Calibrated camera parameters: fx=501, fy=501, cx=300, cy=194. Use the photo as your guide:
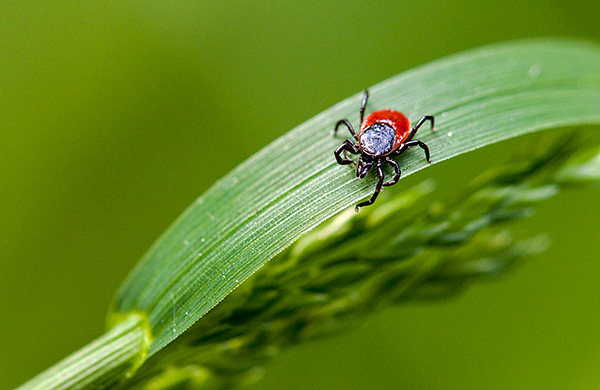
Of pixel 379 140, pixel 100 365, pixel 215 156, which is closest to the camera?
pixel 100 365

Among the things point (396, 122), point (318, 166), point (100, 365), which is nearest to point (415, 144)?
point (396, 122)

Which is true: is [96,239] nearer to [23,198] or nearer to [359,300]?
[23,198]

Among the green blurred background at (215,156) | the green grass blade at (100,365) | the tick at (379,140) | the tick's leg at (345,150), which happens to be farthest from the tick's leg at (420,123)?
the green blurred background at (215,156)

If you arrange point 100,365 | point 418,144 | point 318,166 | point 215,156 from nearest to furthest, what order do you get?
point 100,365 < point 318,166 < point 418,144 < point 215,156

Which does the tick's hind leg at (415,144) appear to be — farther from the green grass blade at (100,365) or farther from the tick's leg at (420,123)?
the green grass blade at (100,365)

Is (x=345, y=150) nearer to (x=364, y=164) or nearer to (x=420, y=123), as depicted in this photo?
(x=364, y=164)

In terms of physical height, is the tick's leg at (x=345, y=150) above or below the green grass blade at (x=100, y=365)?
above

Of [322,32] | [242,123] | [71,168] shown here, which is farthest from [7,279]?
[322,32]
